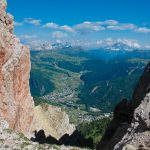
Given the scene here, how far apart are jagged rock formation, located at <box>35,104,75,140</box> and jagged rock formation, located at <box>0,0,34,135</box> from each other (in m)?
24.1

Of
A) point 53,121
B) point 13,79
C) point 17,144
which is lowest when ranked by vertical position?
point 53,121

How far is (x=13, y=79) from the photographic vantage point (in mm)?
74875

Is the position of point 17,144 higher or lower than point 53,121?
higher

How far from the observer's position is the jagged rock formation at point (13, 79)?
70.1 meters

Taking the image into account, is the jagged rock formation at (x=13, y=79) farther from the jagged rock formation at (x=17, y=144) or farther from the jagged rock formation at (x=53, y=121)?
the jagged rock formation at (x=53, y=121)

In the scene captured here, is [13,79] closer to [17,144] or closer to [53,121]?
[17,144]

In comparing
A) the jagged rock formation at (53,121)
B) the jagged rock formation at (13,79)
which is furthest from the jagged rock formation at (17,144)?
the jagged rock formation at (53,121)

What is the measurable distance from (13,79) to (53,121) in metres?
45.5

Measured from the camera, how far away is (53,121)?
118250mm

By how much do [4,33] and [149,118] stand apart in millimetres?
46842

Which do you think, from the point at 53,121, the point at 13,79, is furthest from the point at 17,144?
the point at 53,121

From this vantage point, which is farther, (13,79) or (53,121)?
(53,121)

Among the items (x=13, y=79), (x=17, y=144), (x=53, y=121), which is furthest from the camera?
(x=53, y=121)

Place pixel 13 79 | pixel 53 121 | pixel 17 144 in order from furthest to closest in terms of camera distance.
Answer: pixel 53 121, pixel 13 79, pixel 17 144
